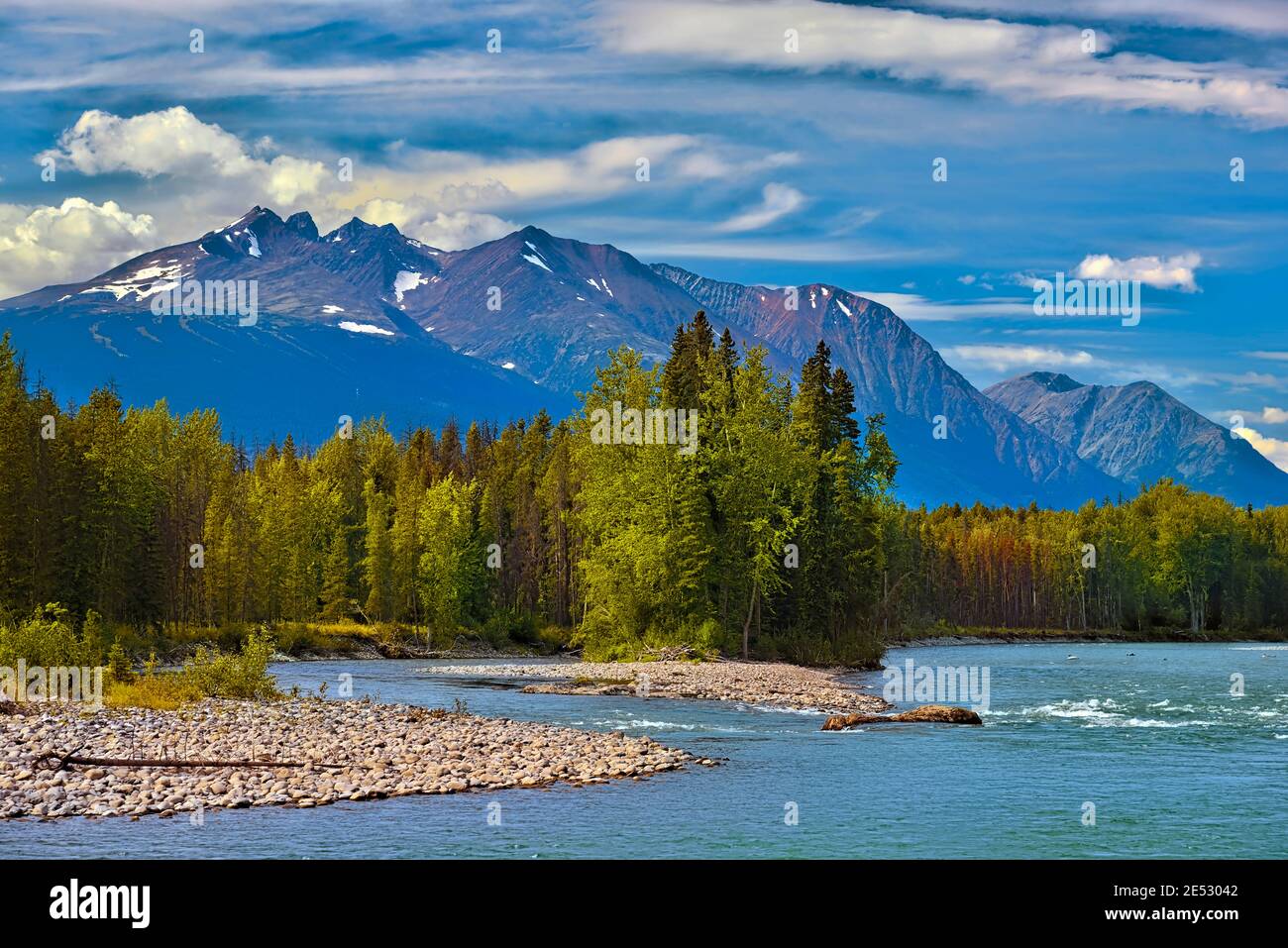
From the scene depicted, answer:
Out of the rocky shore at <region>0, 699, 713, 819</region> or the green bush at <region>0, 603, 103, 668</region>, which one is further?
the green bush at <region>0, 603, 103, 668</region>

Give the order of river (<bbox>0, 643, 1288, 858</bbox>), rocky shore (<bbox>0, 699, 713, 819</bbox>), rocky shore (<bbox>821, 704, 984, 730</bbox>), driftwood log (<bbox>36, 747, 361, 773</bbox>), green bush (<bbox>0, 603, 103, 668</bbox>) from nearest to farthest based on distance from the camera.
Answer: river (<bbox>0, 643, 1288, 858</bbox>) → rocky shore (<bbox>0, 699, 713, 819</bbox>) → driftwood log (<bbox>36, 747, 361, 773</bbox>) → rocky shore (<bbox>821, 704, 984, 730</bbox>) → green bush (<bbox>0, 603, 103, 668</bbox>)

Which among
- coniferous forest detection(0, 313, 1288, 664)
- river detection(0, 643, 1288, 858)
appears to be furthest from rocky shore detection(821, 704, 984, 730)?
coniferous forest detection(0, 313, 1288, 664)

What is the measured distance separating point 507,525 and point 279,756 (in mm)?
88012

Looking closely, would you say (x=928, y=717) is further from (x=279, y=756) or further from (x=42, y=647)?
(x=42, y=647)

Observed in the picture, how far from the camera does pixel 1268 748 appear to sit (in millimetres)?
36656

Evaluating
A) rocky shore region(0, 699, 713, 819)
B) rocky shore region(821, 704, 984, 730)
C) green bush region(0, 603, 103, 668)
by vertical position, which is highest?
green bush region(0, 603, 103, 668)

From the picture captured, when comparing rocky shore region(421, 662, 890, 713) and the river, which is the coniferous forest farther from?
the river

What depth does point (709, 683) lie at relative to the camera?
55.5 m

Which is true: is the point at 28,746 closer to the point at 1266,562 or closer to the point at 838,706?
the point at 838,706

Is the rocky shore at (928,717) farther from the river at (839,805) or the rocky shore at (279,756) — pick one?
the rocky shore at (279,756)

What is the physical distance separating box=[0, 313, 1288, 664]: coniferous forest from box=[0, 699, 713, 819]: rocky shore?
52.1 feet

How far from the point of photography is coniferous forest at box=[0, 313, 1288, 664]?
67062 millimetres

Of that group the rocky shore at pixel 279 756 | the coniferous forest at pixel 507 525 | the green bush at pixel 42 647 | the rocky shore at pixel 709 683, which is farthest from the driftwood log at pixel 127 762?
the rocky shore at pixel 709 683
